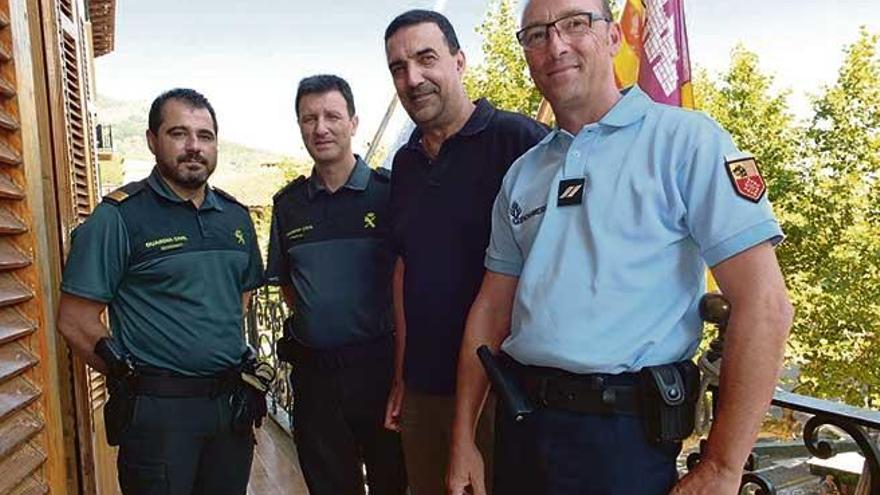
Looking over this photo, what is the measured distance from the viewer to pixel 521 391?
1.35 metres

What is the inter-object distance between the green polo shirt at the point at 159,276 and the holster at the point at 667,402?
132 cm

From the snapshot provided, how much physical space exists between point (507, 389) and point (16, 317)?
102 centimetres

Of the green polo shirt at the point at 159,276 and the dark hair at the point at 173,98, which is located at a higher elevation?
the dark hair at the point at 173,98

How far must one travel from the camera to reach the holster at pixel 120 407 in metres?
1.96

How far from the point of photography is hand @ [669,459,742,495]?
1.11 metres

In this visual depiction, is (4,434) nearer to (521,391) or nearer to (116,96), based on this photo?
(521,391)

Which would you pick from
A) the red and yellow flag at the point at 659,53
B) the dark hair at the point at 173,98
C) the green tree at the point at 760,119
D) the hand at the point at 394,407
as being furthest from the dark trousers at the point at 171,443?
the green tree at the point at 760,119

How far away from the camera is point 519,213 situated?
56.1 inches

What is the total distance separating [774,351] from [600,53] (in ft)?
2.05

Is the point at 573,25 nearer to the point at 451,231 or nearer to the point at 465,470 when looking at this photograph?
the point at 451,231

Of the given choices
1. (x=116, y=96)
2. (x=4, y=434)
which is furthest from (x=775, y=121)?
(x=116, y=96)

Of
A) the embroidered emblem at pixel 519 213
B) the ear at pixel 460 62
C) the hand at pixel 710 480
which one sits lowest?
the hand at pixel 710 480

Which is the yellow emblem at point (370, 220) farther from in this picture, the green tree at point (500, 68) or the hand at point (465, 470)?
the green tree at point (500, 68)

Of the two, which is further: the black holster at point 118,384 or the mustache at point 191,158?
the mustache at point 191,158
